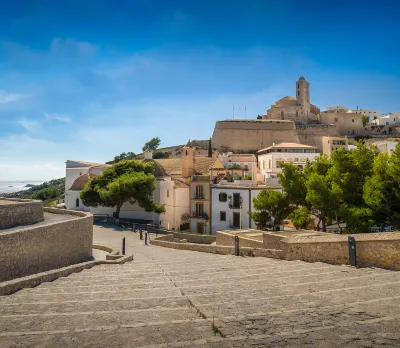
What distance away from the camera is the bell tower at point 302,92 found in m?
90.2

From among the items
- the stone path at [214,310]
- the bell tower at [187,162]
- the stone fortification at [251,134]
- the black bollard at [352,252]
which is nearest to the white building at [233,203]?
the bell tower at [187,162]

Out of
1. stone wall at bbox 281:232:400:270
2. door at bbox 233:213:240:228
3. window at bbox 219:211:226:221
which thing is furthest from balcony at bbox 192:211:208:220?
stone wall at bbox 281:232:400:270

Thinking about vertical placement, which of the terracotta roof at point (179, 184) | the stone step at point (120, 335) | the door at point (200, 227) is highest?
the terracotta roof at point (179, 184)

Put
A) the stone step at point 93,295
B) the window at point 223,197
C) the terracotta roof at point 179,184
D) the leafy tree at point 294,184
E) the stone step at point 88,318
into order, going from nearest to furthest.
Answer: the stone step at point 88,318 → the stone step at point 93,295 → the leafy tree at point 294,184 → the window at point 223,197 → the terracotta roof at point 179,184

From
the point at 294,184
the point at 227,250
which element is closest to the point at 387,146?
the point at 294,184

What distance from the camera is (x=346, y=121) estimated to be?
87.9 meters

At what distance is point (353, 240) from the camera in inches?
383

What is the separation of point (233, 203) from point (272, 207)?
7.62m

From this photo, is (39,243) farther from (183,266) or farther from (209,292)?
(209,292)

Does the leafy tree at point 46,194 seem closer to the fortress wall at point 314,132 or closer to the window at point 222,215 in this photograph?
the window at point 222,215

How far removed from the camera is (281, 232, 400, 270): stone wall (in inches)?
357

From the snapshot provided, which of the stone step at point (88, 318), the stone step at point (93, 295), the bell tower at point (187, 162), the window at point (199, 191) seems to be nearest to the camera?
the stone step at point (88, 318)

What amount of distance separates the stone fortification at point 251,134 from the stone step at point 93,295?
7227 cm

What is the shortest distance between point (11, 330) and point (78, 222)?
932 cm
